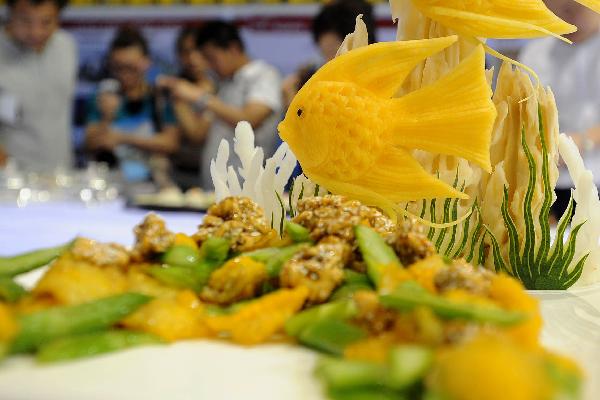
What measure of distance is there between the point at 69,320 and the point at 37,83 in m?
5.46

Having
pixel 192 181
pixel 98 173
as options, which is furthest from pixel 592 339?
pixel 192 181

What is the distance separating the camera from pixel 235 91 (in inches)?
204

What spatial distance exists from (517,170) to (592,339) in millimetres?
622

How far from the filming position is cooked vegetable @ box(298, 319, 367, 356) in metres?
1.04

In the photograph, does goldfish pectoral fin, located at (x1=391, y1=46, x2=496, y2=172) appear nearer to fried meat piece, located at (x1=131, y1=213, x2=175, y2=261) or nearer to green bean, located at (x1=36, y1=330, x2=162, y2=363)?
fried meat piece, located at (x1=131, y1=213, x2=175, y2=261)

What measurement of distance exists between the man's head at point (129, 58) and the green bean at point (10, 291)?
499 cm

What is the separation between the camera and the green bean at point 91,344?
0.98m

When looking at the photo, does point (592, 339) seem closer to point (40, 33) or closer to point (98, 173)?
point (98, 173)

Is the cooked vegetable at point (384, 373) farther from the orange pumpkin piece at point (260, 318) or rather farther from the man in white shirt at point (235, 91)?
the man in white shirt at point (235, 91)

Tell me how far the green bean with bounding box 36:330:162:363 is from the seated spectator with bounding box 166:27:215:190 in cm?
440

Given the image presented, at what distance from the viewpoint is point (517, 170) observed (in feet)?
5.80

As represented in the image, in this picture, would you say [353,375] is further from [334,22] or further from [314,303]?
[334,22]

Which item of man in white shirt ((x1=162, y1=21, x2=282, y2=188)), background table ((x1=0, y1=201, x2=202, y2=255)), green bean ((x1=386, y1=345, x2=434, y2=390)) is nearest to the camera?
green bean ((x1=386, y1=345, x2=434, y2=390))

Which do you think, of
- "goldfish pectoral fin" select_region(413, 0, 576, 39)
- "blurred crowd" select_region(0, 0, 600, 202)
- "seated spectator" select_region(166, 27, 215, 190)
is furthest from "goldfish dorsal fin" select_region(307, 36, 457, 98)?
"seated spectator" select_region(166, 27, 215, 190)
